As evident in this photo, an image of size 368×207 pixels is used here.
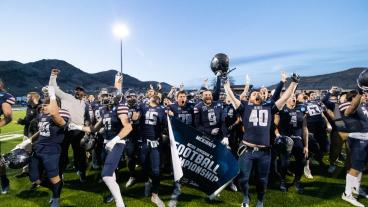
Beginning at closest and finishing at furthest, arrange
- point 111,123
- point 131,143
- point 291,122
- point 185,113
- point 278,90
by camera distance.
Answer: point 278,90
point 111,123
point 291,122
point 131,143
point 185,113

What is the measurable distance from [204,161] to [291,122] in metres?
2.99

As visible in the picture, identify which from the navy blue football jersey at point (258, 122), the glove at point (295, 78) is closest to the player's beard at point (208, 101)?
the navy blue football jersey at point (258, 122)

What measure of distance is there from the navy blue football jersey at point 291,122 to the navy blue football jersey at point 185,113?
7.78ft

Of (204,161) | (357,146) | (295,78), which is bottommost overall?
(204,161)

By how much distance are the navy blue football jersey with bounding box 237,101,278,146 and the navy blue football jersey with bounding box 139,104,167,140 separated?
1978 millimetres

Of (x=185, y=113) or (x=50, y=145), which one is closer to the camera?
(x=50, y=145)

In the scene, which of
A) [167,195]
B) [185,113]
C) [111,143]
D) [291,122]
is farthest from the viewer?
[185,113]

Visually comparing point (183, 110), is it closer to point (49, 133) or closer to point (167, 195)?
point (167, 195)

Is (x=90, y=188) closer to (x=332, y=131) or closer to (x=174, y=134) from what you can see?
(x=174, y=134)

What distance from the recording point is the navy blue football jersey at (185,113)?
940 centimetres

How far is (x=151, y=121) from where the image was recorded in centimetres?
779

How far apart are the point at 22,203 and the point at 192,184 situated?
12.3 ft

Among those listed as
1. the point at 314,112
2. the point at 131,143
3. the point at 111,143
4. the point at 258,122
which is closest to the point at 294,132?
the point at 314,112

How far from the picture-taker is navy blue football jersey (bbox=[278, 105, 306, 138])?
351 inches
